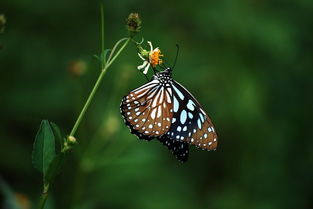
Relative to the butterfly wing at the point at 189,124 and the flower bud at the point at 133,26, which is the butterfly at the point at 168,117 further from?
the flower bud at the point at 133,26

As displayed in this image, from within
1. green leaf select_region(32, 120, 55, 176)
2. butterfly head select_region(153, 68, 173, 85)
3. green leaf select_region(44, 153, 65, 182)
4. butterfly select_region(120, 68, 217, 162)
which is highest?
butterfly head select_region(153, 68, 173, 85)

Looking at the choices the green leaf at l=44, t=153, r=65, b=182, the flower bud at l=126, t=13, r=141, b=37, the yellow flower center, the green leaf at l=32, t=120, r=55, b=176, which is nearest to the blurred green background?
the yellow flower center

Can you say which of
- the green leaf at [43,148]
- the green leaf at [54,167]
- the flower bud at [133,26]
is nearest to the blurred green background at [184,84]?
the flower bud at [133,26]

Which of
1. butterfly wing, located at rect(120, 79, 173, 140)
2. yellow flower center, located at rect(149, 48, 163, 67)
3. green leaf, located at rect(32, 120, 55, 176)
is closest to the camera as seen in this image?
green leaf, located at rect(32, 120, 55, 176)

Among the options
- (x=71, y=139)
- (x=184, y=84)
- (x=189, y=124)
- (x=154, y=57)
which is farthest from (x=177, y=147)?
(x=184, y=84)

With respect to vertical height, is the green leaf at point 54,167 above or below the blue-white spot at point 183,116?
below

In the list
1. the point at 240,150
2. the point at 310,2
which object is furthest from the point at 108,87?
the point at 310,2

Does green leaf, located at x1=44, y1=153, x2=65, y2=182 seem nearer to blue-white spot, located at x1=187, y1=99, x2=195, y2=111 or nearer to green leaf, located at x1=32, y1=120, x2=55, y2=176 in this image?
green leaf, located at x1=32, y1=120, x2=55, y2=176

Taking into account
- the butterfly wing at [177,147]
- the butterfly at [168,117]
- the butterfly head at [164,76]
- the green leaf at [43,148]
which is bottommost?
the green leaf at [43,148]
